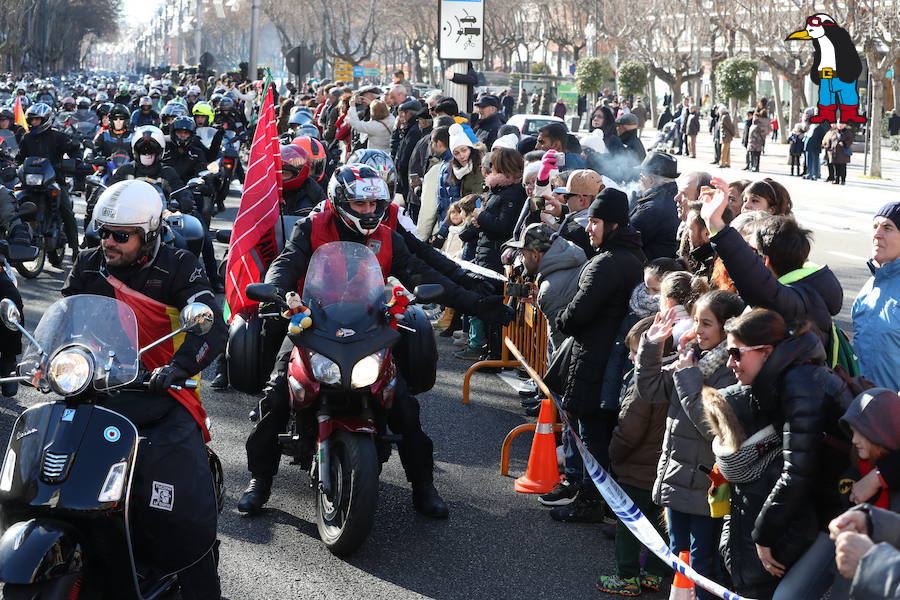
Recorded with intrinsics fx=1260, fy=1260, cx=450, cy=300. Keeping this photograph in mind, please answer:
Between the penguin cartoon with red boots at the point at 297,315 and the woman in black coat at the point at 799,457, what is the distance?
7.29 feet

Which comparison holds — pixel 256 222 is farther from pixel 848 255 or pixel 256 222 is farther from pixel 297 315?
pixel 848 255

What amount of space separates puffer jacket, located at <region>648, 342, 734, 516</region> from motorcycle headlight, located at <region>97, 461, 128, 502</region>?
208cm

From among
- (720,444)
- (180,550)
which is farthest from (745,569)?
(180,550)

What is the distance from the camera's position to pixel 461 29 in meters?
16.5

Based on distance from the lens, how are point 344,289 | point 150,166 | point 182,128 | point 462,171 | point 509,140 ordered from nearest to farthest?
point 344,289, point 462,171, point 150,166, point 509,140, point 182,128

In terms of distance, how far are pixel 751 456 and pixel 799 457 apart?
1.03 ft

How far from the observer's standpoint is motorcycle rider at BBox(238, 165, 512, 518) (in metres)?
6.32

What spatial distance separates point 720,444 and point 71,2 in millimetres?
138085

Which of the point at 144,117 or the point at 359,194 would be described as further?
the point at 144,117

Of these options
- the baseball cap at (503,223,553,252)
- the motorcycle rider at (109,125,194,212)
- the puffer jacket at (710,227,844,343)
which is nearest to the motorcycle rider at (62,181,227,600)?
the puffer jacket at (710,227,844,343)

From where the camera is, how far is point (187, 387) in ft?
14.8

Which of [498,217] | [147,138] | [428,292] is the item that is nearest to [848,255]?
[498,217]

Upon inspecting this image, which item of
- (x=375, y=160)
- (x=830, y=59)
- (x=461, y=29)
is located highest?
(x=461, y=29)

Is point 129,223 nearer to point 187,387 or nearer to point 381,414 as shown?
point 187,387
